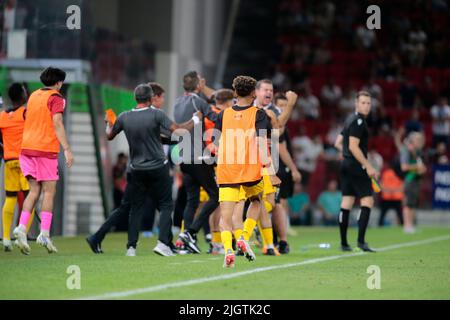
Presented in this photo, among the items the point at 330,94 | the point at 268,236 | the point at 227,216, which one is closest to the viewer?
the point at 227,216

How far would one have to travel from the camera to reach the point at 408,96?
33.2m

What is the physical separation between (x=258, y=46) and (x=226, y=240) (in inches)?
1027

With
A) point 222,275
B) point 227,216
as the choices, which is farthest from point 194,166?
point 222,275

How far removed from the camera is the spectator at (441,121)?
30.9 m

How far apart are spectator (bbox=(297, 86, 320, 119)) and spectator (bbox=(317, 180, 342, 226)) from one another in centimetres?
605

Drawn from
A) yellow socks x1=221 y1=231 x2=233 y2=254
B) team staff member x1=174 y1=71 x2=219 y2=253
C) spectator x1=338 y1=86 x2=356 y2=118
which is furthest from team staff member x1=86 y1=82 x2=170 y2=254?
spectator x1=338 y1=86 x2=356 y2=118

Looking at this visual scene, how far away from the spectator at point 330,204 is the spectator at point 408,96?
6409mm

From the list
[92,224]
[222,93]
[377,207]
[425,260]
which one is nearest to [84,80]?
[92,224]

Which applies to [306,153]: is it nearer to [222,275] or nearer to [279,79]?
[279,79]

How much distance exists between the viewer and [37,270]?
37.7ft

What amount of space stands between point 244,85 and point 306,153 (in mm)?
18465

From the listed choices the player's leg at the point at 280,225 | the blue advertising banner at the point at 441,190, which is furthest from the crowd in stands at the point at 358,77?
the player's leg at the point at 280,225

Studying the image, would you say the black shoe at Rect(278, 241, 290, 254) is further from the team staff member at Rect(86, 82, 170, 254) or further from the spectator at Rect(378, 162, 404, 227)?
the spectator at Rect(378, 162, 404, 227)
